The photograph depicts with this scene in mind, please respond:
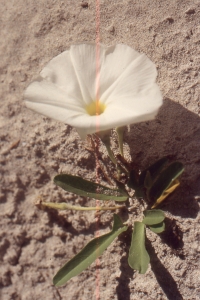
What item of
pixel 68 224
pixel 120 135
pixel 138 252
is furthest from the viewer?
pixel 68 224

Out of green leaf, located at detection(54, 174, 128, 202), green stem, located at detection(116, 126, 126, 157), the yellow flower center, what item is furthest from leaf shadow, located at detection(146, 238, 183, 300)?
the yellow flower center

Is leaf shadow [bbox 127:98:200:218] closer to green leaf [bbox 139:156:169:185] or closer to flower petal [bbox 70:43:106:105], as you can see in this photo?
green leaf [bbox 139:156:169:185]

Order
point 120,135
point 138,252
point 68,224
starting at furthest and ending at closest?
1. point 68,224
2. point 120,135
3. point 138,252

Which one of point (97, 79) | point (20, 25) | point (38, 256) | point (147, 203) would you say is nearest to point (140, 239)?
point (147, 203)

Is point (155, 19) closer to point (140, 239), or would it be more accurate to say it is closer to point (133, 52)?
point (133, 52)

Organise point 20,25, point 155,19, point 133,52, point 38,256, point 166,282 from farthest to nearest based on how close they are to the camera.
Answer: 1. point 20,25
2. point 155,19
3. point 38,256
4. point 166,282
5. point 133,52

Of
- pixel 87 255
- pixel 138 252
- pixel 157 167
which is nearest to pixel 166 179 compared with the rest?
pixel 157 167

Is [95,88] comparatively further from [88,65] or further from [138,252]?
[138,252]
